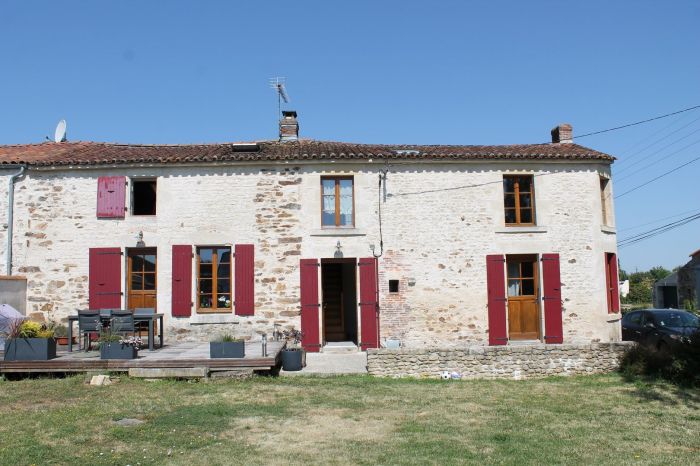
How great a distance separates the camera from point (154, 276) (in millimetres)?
13469

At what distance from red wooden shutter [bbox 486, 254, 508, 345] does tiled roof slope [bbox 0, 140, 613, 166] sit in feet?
8.82

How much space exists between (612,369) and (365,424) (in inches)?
252

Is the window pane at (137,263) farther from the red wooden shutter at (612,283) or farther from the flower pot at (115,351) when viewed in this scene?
the red wooden shutter at (612,283)

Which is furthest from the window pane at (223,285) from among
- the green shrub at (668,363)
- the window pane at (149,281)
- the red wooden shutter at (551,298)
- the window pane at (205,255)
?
the green shrub at (668,363)

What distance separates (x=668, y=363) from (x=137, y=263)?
468 inches

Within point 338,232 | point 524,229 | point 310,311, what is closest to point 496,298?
point 524,229

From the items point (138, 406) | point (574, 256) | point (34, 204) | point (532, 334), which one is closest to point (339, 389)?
point (138, 406)

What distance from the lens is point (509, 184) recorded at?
46.6 ft

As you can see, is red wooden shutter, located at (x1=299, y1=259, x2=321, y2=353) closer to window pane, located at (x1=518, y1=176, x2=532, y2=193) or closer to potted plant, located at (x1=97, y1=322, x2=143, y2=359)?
potted plant, located at (x1=97, y1=322, x2=143, y2=359)

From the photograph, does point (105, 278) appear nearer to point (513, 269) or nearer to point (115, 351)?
point (115, 351)

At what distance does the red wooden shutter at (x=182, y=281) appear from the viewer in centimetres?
1308

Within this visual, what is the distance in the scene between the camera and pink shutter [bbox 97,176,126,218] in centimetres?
1339

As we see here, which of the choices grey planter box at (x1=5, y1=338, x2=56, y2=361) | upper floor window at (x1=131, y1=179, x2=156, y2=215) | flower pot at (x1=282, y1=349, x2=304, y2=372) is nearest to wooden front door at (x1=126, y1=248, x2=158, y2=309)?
upper floor window at (x1=131, y1=179, x2=156, y2=215)

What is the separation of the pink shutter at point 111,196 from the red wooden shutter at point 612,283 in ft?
41.1
